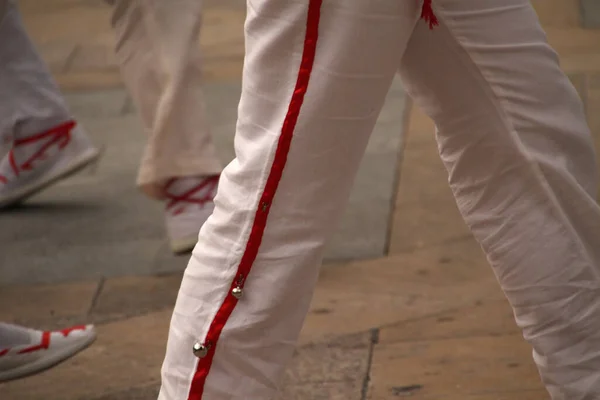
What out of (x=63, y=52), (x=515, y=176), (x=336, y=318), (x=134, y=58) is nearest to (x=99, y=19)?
(x=63, y=52)

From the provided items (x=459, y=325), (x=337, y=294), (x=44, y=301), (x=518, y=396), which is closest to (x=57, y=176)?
(x=44, y=301)

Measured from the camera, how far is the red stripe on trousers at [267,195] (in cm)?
116

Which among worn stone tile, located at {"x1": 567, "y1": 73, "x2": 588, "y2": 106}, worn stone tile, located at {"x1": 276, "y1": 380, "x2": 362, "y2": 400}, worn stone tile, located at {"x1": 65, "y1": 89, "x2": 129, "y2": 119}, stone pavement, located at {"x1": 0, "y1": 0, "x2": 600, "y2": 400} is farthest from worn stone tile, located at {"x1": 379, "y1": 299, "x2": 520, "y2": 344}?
worn stone tile, located at {"x1": 65, "y1": 89, "x2": 129, "y2": 119}

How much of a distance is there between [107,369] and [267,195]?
79 cm

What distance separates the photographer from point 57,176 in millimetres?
2670

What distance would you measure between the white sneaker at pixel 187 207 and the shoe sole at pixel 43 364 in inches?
14.2

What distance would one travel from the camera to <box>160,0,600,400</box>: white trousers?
1.18 metres

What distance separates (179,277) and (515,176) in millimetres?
1054

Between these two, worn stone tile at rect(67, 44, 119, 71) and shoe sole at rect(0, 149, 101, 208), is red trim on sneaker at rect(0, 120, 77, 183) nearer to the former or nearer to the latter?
shoe sole at rect(0, 149, 101, 208)

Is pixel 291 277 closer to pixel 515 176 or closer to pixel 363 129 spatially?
pixel 363 129

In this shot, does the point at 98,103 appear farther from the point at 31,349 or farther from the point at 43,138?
the point at 31,349

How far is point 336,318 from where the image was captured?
2.00 m

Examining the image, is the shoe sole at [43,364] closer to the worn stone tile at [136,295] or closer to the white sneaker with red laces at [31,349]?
the white sneaker with red laces at [31,349]

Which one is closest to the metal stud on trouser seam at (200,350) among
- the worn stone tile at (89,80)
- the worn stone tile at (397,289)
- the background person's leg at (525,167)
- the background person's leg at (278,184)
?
the background person's leg at (278,184)
